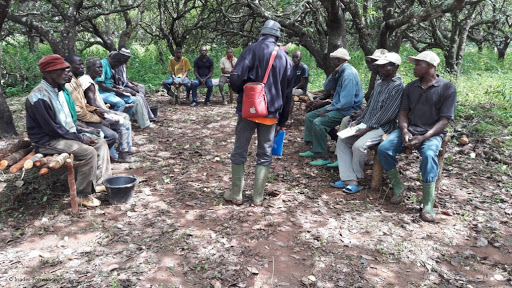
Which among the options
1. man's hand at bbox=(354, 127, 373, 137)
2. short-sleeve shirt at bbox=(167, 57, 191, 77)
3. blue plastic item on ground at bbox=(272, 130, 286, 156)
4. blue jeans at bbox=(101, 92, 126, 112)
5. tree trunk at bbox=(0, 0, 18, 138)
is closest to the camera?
blue plastic item on ground at bbox=(272, 130, 286, 156)

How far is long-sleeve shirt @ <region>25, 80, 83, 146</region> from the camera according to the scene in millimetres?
4068

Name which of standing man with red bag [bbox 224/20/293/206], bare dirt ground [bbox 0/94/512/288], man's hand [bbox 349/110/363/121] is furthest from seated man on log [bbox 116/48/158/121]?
man's hand [bbox 349/110/363/121]

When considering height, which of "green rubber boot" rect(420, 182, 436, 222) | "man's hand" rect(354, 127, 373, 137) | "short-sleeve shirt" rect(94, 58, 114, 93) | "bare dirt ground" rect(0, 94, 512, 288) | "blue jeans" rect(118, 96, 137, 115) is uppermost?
"short-sleeve shirt" rect(94, 58, 114, 93)

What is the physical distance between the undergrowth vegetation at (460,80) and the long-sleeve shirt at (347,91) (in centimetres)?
259

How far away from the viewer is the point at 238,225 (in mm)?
4102

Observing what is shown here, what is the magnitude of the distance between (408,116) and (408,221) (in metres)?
1.31

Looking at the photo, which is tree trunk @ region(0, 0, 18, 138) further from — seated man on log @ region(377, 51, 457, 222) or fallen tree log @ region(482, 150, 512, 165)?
fallen tree log @ region(482, 150, 512, 165)

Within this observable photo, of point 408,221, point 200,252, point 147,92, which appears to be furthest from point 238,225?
point 147,92

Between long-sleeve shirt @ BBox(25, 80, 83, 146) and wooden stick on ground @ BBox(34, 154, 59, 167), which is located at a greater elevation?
long-sleeve shirt @ BBox(25, 80, 83, 146)

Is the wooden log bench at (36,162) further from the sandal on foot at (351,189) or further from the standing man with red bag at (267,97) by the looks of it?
the sandal on foot at (351,189)

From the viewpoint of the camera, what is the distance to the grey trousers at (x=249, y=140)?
438 cm

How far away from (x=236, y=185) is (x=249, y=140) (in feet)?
1.86

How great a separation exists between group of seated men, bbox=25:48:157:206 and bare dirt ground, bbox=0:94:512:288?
0.42 m

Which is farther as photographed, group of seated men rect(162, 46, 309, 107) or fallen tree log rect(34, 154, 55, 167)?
group of seated men rect(162, 46, 309, 107)
